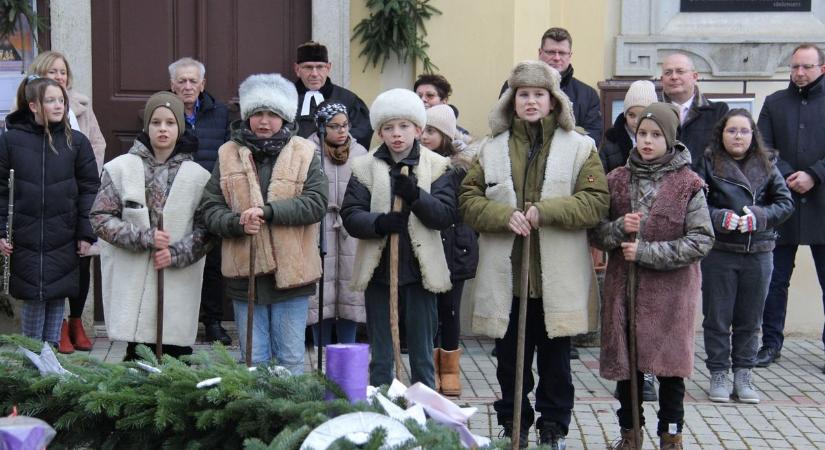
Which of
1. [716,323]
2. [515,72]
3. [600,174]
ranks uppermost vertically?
[515,72]

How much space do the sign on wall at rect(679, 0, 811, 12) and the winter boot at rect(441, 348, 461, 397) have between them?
132 inches

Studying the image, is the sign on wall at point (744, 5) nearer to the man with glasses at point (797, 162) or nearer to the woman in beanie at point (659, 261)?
the man with glasses at point (797, 162)

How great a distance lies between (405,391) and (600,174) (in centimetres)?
216

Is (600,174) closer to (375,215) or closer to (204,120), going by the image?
(375,215)

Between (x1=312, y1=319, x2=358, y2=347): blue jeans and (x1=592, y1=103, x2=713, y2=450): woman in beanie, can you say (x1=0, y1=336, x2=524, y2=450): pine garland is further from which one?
(x1=312, y1=319, x2=358, y2=347): blue jeans

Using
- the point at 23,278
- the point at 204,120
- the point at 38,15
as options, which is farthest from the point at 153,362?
the point at 38,15

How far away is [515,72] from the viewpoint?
5500 millimetres

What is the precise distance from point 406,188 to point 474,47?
10.1 feet

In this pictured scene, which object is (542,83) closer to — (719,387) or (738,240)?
(738,240)

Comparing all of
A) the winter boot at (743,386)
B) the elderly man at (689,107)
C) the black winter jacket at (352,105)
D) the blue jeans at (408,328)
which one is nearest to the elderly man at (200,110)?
the black winter jacket at (352,105)

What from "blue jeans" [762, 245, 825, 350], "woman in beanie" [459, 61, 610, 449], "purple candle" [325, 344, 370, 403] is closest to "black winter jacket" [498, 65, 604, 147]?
"blue jeans" [762, 245, 825, 350]

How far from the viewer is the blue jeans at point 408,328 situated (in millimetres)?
5773

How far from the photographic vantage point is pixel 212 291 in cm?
802

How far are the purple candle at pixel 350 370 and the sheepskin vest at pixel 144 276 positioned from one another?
2.56m
